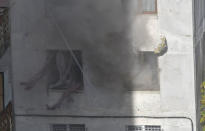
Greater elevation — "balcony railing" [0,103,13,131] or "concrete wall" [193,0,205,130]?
"concrete wall" [193,0,205,130]

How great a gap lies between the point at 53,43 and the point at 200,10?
388 cm

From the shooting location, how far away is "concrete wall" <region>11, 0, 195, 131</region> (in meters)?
17.1

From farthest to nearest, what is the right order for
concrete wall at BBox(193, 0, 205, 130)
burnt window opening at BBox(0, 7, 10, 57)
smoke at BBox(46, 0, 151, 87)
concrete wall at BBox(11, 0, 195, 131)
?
burnt window opening at BBox(0, 7, 10, 57), smoke at BBox(46, 0, 151, 87), concrete wall at BBox(11, 0, 195, 131), concrete wall at BBox(193, 0, 205, 130)

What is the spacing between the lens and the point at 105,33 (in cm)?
1722

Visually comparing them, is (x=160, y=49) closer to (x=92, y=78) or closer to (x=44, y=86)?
(x=92, y=78)

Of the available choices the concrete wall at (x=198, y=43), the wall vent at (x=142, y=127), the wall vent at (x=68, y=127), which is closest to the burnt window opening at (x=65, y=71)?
the wall vent at (x=68, y=127)

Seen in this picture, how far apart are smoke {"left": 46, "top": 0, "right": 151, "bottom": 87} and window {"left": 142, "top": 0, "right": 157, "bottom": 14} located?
5.8 inches

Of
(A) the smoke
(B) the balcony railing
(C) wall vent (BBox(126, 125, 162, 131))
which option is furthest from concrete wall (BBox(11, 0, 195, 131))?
(B) the balcony railing

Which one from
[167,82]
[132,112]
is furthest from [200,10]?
[132,112]

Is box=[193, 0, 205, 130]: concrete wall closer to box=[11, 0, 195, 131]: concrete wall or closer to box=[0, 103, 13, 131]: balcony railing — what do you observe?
box=[11, 0, 195, 131]: concrete wall

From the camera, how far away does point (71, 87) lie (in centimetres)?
1741

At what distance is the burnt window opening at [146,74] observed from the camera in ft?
56.5

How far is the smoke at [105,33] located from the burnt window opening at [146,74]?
61 millimetres

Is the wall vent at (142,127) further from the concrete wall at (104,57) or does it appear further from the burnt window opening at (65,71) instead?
the burnt window opening at (65,71)
